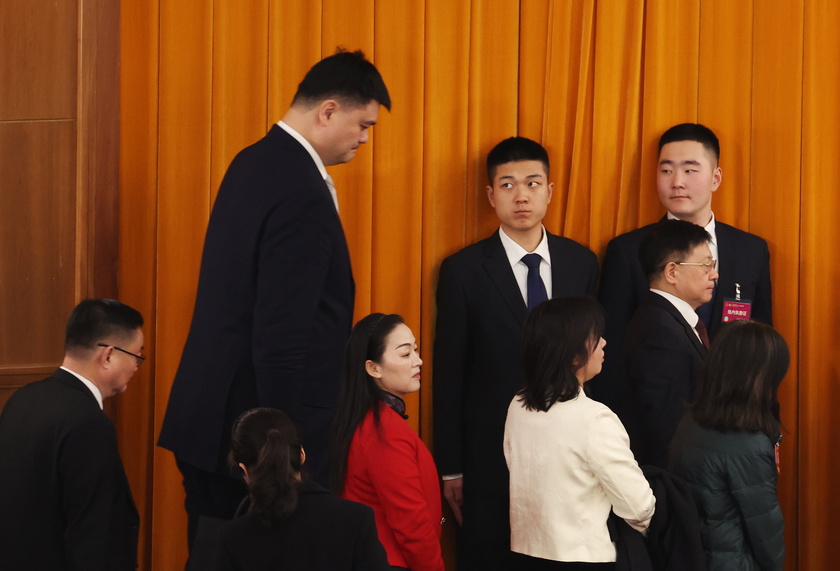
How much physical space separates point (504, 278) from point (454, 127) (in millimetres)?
623

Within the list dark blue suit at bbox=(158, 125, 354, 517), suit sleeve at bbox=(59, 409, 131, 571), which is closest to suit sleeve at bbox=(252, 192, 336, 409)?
dark blue suit at bbox=(158, 125, 354, 517)

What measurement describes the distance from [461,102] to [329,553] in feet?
7.01

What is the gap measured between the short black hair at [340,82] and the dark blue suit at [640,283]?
4.26 ft

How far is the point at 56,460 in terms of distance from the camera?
7.45 ft

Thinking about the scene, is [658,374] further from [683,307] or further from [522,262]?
[522,262]

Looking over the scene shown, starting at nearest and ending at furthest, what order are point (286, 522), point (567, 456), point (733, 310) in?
point (286, 522) → point (567, 456) → point (733, 310)

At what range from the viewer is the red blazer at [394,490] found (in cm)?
239

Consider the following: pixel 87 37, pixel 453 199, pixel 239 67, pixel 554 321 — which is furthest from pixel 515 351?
pixel 87 37

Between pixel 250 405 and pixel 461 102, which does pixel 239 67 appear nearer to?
pixel 461 102

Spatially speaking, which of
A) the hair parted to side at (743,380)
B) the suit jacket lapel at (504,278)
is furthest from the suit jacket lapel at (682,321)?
the suit jacket lapel at (504,278)

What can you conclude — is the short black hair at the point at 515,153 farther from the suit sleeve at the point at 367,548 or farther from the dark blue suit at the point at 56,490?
the suit sleeve at the point at 367,548

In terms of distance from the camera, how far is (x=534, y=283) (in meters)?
3.31

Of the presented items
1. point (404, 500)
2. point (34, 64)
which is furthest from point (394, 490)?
point (34, 64)

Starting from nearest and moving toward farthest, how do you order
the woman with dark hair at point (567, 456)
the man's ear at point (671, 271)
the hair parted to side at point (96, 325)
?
the woman with dark hair at point (567, 456), the hair parted to side at point (96, 325), the man's ear at point (671, 271)
